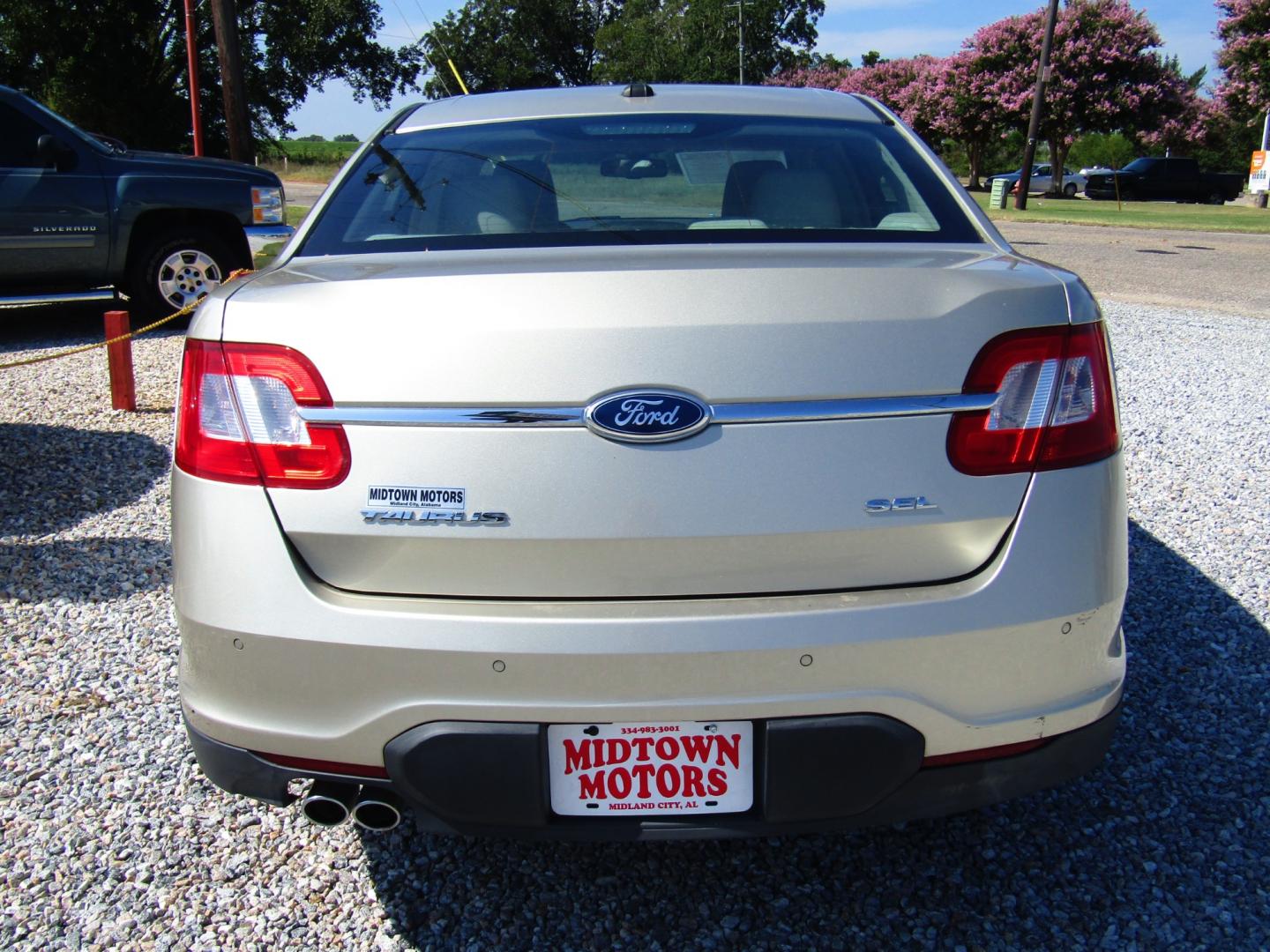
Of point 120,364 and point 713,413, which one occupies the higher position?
point 713,413

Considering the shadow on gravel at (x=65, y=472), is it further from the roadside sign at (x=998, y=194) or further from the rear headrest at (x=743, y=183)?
the roadside sign at (x=998, y=194)

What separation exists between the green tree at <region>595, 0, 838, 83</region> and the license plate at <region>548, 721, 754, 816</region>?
197 feet

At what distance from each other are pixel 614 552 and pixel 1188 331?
8830 mm

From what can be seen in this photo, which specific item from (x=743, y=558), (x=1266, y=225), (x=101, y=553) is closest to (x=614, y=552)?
(x=743, y=558)

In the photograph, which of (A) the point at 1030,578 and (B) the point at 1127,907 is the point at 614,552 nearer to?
(A) the point at 1030,578

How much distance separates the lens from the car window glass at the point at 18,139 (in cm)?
817

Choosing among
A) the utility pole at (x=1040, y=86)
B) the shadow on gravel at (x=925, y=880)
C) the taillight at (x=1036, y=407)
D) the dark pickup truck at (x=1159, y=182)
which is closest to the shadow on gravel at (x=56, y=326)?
the shadow on gravel at (x=925, y=880)

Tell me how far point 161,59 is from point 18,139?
939 inches

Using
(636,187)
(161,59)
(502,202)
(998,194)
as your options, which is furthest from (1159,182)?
(502,202)

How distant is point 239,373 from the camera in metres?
1.78

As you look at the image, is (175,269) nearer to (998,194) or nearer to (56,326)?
(56,326)

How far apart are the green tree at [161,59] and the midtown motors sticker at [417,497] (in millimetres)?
29700

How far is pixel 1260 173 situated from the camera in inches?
1187

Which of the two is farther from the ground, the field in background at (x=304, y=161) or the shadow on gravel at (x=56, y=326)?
the field in background at (x=304, y=161)
